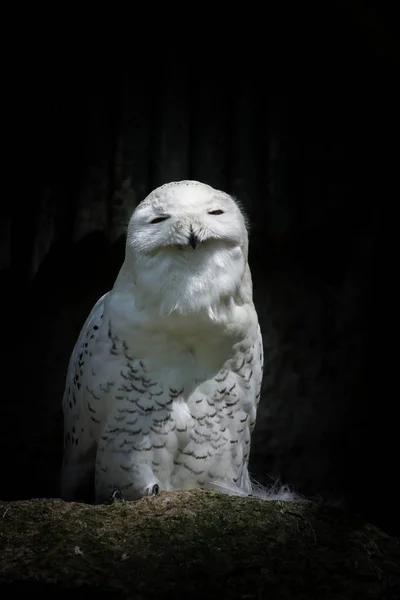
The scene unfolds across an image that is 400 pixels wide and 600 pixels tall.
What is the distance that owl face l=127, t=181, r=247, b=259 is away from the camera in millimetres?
2961

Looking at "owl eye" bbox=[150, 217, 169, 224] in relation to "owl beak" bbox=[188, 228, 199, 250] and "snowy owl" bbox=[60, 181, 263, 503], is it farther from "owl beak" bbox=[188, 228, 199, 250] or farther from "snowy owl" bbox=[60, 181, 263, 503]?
"owl beak" bbox=[188, 228, 199, 250]

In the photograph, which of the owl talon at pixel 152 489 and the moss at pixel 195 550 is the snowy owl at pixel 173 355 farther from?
the moss at pixel 195 550

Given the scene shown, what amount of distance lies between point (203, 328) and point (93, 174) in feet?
3.99

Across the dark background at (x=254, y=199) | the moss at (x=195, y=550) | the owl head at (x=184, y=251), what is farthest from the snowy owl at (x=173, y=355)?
the dark background at (x=254, y=199)

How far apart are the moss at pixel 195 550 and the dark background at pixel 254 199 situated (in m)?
1.48

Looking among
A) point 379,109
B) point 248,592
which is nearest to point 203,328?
point 248,592

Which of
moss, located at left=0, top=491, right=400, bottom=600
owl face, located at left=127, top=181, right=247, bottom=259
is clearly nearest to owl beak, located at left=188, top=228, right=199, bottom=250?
owl face, located at left=127, top=181, right=247, bottom=259

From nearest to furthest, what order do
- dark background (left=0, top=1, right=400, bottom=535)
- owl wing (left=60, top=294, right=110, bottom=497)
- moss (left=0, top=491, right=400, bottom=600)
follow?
moss (left=0, top=491, right=400, bottom=600) → owl wing (left=60, top=294, right=110, bottom=497) → dark background (left=0, top=1, right=400, bottom=535)

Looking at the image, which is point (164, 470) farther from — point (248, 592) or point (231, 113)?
point (231, 113)

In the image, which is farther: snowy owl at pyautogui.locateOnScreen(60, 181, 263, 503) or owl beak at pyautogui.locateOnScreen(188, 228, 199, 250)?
snowy owl at pyautogui.locateOnScreen(60, 181, 263, 503)

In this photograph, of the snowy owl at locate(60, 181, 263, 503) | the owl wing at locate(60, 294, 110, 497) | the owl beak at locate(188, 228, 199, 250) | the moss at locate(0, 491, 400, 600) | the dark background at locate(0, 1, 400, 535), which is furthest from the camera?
the dark background at locate(0, 1, 400, 535)

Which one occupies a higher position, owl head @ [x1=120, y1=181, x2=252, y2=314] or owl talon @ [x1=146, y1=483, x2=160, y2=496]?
owl head @ [x1=120, y1=181, x2=252, y2=314]

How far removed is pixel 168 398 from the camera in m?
3.13

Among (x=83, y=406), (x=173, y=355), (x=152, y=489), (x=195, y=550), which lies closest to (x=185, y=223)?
(x=173, y=355)
